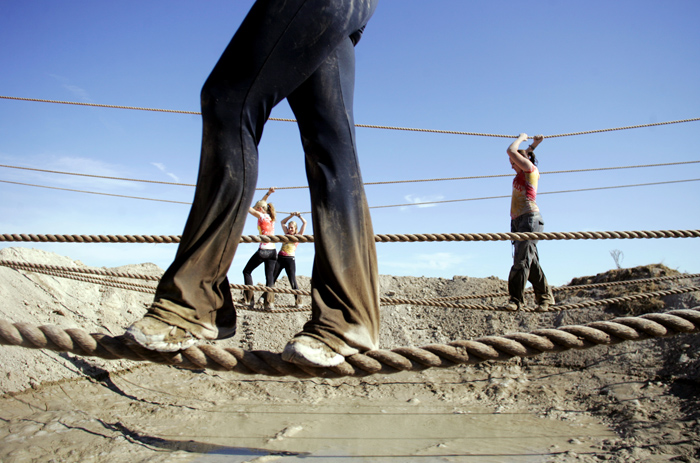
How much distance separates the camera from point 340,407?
7320 millimetres

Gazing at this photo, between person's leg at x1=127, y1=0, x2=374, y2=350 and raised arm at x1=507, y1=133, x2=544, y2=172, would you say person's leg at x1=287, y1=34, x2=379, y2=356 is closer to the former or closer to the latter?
person's leg at x1=127, y1=0, x2=374, y2=350

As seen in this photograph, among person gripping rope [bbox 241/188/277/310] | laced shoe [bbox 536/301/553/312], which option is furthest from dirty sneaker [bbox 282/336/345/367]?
person gripping rope [bbox 241/188/277/310]

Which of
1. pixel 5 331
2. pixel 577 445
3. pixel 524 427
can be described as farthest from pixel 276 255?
pixel 5 331

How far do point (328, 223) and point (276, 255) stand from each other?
6.52 m

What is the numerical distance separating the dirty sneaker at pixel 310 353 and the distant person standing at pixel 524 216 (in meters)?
4.31

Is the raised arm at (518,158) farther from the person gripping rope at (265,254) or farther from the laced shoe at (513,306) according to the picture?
the person gripping rope at (265,254)

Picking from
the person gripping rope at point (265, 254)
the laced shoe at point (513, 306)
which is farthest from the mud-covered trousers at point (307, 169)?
the person gripping rope at point (265, 254)

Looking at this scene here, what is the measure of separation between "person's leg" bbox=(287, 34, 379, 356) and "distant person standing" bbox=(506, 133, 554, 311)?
13.6 ft

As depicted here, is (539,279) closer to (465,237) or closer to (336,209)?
(465,237)

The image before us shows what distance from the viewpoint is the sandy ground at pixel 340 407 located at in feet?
17.2

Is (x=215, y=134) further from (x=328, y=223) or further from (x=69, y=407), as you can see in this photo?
(x=69, y=407)

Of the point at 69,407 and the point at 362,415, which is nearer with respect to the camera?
the point at 69,407

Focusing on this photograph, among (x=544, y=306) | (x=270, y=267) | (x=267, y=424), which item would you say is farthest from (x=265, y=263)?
(x=544, y=306)

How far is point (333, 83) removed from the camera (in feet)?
4.27
